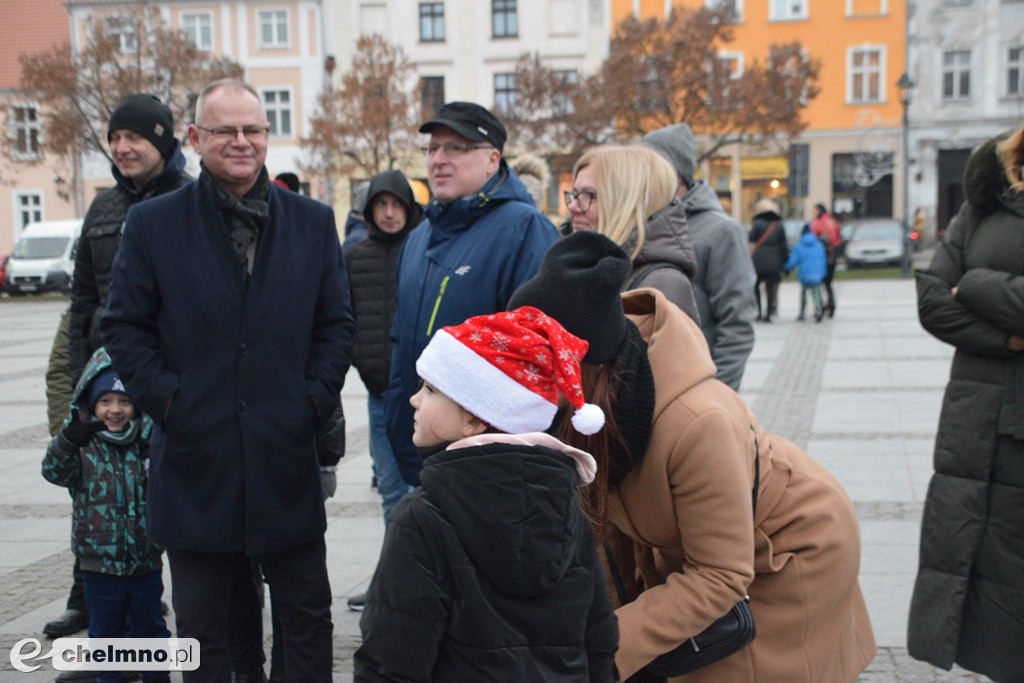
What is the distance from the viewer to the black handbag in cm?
241

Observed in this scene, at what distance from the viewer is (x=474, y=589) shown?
1.94 meters

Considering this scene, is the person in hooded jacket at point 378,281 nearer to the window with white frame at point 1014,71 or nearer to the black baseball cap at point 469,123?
the black baseball cap at point 469,123

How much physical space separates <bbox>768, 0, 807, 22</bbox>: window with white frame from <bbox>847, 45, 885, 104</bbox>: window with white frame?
8.34 ft

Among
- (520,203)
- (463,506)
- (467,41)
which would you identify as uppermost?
(467,41)

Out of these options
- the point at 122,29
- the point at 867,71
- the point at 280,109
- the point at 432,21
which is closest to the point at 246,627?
the point at 122,29

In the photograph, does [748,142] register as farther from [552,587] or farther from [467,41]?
[552,587]

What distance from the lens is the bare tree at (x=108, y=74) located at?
31062mm

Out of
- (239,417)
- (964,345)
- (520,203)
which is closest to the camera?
(239,417)

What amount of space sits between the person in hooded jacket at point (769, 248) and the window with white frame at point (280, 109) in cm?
3087

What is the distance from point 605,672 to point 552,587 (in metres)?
0.32

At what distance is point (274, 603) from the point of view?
11.9ft

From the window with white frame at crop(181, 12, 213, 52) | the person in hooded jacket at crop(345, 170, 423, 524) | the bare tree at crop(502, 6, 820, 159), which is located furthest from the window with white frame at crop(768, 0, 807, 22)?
the person in hooded jacket at crop(345, 170, 423, 524)

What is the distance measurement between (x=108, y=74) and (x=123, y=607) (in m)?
31.5

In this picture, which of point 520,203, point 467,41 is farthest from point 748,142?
point 520,203
